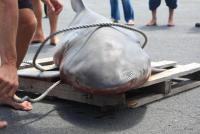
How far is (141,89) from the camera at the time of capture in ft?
13.0

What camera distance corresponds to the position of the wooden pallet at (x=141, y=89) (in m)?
3.55

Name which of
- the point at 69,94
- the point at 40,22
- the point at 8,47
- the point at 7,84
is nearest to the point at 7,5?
the point at 8,47

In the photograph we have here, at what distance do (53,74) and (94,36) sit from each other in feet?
1.49

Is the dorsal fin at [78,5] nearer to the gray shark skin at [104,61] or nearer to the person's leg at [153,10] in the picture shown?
the gray shark skin at [104,61]

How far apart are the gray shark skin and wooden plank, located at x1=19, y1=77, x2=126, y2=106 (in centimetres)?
13

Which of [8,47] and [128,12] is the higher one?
[8,47]

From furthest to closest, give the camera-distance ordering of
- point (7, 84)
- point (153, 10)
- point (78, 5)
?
point (153, 10), point (78, 5), point (7, 84)

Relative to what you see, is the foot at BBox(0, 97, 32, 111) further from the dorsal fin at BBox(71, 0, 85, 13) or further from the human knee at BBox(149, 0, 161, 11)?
the human knee at BBox(149, 0, 161, 11)

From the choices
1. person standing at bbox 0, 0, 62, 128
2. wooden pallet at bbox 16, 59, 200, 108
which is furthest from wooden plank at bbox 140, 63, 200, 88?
person standing at bbox 0, 0, 62, 128

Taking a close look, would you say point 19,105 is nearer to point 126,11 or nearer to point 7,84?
point 7,84

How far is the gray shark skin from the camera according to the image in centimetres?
326

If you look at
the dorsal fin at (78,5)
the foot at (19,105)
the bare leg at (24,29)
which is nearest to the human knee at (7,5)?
the bare leg at (24,29)

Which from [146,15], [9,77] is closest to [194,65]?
[9,77]

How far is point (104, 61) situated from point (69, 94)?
529 millimetres
